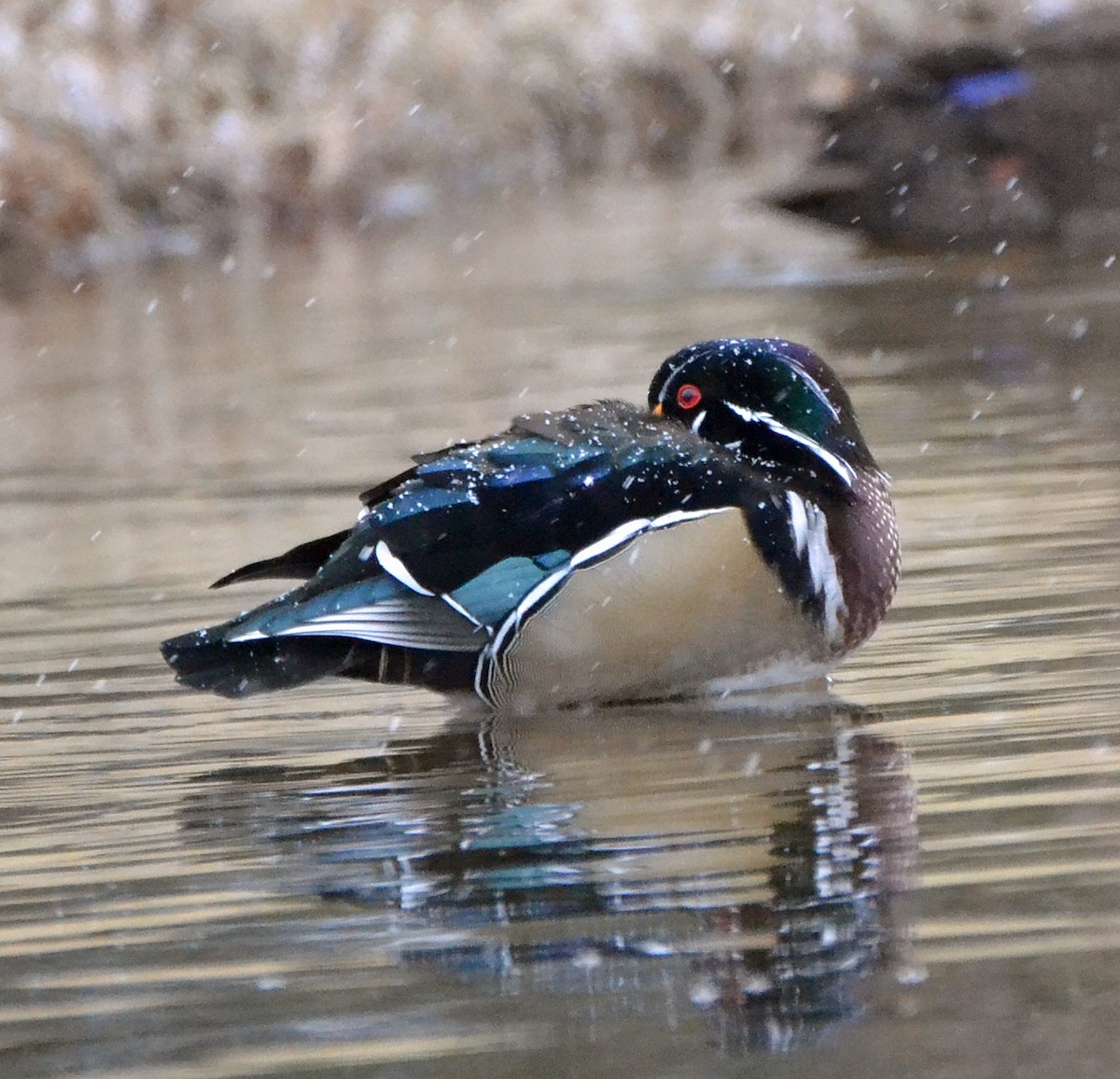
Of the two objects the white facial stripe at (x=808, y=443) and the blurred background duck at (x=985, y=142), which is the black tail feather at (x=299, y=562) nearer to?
the white facial stripe at (x=808, y=443)

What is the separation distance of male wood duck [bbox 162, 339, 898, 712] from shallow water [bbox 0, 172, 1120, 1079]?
121mm

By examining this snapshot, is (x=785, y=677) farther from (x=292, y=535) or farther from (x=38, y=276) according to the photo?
(x=38, y=276)

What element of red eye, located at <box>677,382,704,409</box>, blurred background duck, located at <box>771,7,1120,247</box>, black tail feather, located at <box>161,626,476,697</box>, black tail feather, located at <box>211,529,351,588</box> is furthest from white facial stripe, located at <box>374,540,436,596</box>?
blurred background duck, located at <box>771,7,1120,247</box>

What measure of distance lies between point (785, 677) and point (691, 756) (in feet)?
1.45

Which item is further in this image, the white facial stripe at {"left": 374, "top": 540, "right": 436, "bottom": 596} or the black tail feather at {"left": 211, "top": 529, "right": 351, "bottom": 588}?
the black tail feather at {"left": 211, "top": 529, "right": 351, "bottom": 588}

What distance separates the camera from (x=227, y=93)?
1961 cm

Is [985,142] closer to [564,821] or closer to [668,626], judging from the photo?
[668,626]

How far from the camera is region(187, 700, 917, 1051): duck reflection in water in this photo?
3309 mm

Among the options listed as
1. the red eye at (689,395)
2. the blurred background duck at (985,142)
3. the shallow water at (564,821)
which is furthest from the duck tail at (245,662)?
the blurred background duck at (985,142)

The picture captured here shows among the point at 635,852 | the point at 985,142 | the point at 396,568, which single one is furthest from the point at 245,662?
the point at 985,142

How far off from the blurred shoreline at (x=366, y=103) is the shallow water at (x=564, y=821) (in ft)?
32.3

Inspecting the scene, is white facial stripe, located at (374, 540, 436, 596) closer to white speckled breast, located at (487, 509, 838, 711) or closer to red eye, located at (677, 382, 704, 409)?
white speckled breast, located at (487, 509, 838, 711)

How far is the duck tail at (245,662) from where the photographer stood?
4.98 metres

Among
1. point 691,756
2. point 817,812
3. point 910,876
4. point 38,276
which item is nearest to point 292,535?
point 691,756
